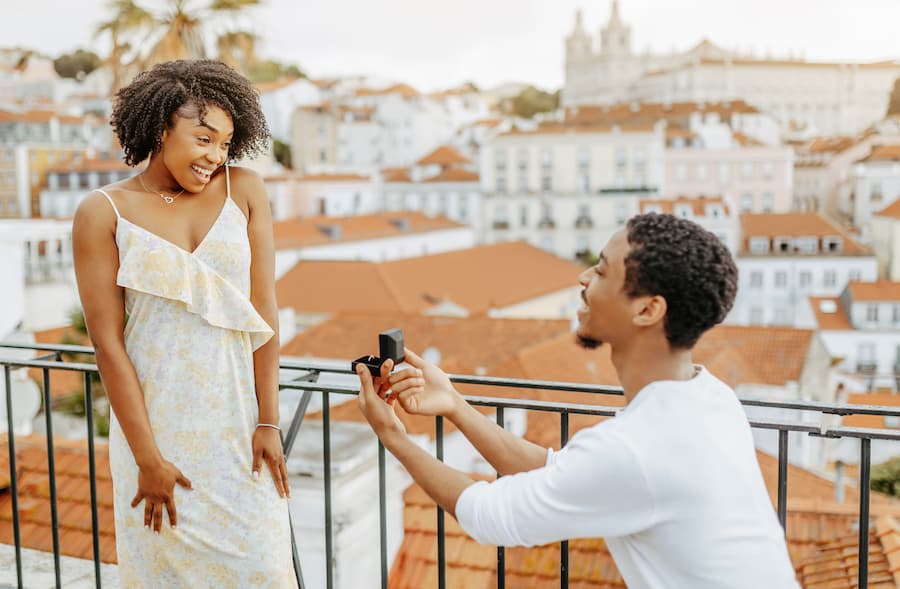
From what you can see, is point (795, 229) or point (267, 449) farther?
point (795, 229)

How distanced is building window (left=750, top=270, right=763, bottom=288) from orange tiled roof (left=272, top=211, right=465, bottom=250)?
53.6 ft

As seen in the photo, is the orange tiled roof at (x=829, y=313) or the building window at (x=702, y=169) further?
the building window at (x=702, y=169)

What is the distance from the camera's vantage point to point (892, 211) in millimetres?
44844

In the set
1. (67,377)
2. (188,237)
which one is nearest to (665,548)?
(188,237)

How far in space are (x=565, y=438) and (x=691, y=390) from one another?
90cm

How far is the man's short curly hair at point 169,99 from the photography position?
80.0 inches

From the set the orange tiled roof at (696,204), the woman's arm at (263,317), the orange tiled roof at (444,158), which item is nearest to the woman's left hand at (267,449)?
the woman's arm at (263,317)

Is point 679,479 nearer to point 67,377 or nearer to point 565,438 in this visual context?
point 565,438

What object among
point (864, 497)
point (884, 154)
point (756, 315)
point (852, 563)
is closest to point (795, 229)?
point (756, 315)

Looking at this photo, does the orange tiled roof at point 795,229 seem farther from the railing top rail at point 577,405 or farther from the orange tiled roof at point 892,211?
the railing top rail at point 577,405

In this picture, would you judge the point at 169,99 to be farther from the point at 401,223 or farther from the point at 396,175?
the point at 396,175

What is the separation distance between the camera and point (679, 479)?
1473 mm

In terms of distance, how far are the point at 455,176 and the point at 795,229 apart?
65.4 feet

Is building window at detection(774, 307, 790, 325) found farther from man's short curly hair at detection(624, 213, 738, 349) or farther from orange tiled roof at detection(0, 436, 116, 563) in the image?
man's short curly hair at detection(624, 213, 738, 349)
